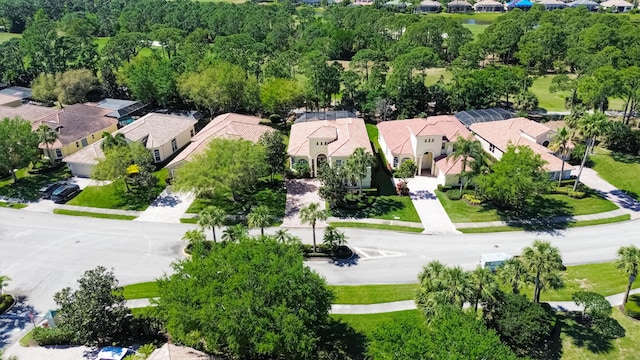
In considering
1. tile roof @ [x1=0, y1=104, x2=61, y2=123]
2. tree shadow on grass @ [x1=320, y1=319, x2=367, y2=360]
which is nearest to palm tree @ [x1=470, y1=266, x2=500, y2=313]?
tree shadow on grass @ [x1=320, y1=319, x2=367, y2=360]

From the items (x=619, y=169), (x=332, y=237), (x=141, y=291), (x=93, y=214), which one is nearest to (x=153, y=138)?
(x=93, y=214)

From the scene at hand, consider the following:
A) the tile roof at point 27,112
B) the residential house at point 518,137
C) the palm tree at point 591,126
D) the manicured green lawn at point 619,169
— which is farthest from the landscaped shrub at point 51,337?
the manicured green lawn at point 619,169

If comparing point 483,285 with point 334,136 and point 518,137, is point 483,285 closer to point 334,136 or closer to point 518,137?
point 334,136

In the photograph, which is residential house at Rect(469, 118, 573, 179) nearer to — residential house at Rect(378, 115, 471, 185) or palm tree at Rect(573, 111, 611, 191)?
residential house at Rect(378, 115, 471, 185)

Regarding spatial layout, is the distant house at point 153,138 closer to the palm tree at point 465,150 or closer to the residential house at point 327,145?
the residential house at point 327,145

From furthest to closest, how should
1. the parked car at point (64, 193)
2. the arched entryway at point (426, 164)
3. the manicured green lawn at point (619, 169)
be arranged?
the arched entryway at point (426, 164) → the manicured green lawn at point (619, 169) → the parked car at point (64, 193)

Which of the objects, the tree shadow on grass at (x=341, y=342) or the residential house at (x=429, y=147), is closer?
the tree shadow on grass at (x=341, y=342)
